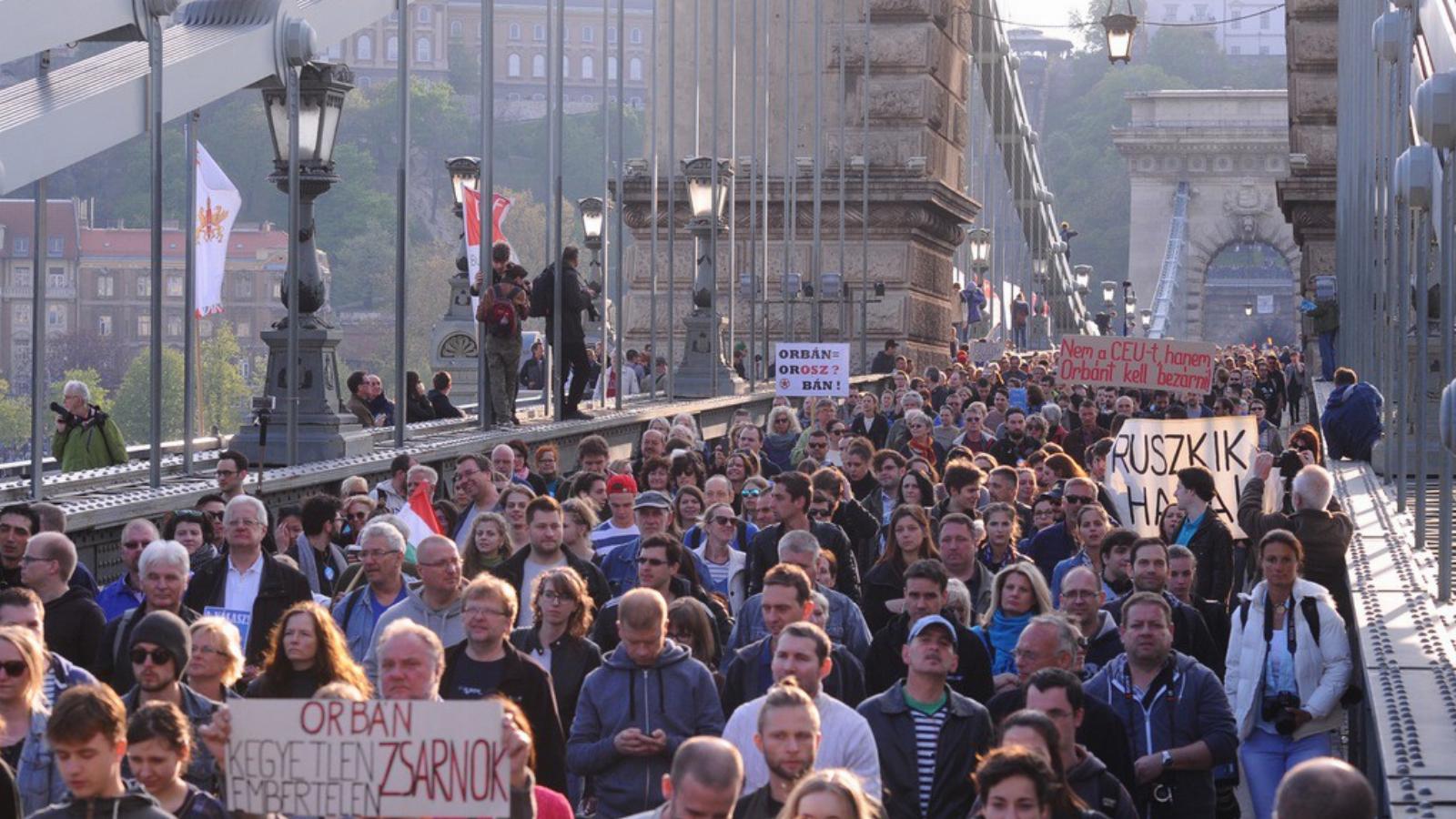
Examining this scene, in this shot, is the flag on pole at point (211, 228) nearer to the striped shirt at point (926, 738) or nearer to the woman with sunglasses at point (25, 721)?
the striped shirt at point (926, 738)

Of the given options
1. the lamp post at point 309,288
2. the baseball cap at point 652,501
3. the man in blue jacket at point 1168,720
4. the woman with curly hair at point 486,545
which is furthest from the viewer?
the lamp post at point 309,288

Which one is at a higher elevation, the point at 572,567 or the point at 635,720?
the point at 572,567

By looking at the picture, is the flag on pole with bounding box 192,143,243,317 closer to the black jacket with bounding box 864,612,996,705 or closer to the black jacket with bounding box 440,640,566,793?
the black jacket with bounding box 864,612,996,705

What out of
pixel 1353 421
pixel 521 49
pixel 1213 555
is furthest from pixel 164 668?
pixel 521 49

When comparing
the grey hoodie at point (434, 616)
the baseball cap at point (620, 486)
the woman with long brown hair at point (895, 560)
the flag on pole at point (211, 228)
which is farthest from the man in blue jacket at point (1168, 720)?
the flag on pole at point (211, 228)

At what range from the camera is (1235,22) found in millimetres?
148750

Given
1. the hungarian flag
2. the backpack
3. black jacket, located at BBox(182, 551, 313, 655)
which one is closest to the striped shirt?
black jacket, located at BBox(182, 551, 313, 655)

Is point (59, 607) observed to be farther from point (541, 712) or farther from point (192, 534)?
point (541, 712)

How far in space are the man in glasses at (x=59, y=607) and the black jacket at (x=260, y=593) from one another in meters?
0.58

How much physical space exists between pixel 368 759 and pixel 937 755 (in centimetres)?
198

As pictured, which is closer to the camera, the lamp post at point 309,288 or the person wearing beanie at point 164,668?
the person wearing beanie at point 164,668

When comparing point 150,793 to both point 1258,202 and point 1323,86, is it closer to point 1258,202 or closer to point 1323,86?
point 1323,86

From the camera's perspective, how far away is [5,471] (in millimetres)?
15031

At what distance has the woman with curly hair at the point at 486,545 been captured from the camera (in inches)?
419
